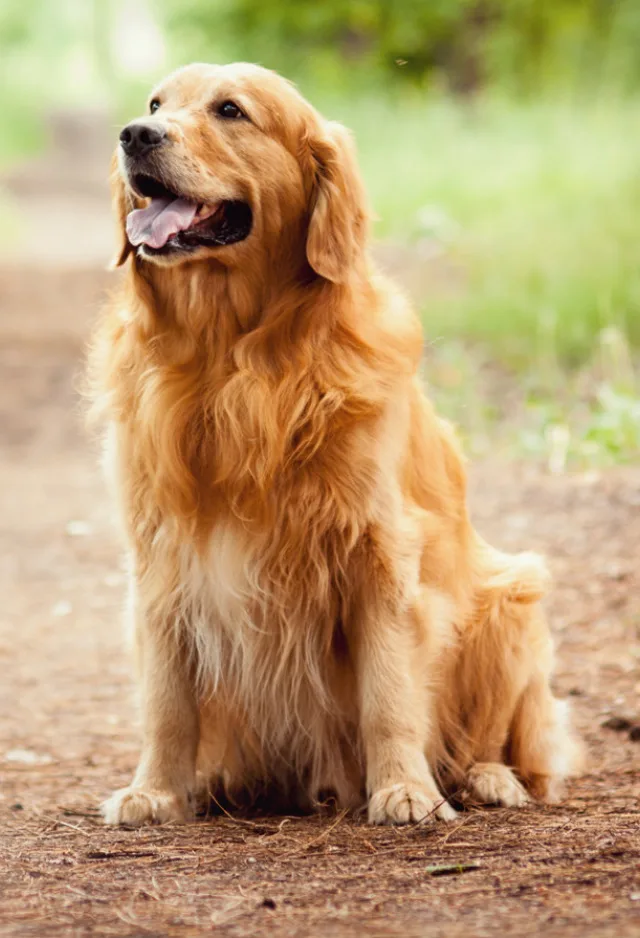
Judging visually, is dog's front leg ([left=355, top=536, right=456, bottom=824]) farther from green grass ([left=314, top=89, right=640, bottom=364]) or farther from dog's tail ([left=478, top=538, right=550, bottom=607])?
green grass ([left=314, top=89, right=640, bottom=364])

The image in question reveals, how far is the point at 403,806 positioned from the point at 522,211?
1017 centimetres

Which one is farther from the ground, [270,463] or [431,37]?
[431,37]

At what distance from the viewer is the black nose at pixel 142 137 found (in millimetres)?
3221

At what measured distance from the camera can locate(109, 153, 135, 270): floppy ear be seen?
11.4 ft

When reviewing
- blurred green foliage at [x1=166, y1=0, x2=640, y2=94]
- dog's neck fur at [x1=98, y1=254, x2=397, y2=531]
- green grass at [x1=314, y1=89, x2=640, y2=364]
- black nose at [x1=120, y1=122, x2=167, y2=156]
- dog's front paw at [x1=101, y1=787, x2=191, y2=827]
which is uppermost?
blurred green foliage at [x1=166, y1=0, x2=640, y2=94]

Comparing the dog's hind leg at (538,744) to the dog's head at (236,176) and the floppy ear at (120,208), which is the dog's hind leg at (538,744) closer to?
the dog's head at (236,176)

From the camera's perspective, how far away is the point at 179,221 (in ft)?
10.7

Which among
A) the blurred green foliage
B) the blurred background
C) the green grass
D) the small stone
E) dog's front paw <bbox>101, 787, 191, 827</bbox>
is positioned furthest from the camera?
the blurred green foliage

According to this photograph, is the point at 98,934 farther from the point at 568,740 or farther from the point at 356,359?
the point at 568,740

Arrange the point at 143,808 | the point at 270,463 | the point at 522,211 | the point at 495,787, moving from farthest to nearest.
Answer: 1. the point at 522,211
2. the point at 495,787
3. the point at 143,808
4. the point at 270,463

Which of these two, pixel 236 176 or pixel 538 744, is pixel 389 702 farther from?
pixel 236 176

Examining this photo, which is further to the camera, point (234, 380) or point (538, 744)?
point (538, 744)

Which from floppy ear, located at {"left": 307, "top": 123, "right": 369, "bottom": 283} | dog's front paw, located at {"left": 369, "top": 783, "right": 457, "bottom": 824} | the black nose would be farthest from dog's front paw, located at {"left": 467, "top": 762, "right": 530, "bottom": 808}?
the black nose

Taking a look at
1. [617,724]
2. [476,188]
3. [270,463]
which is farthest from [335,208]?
[476,188]
